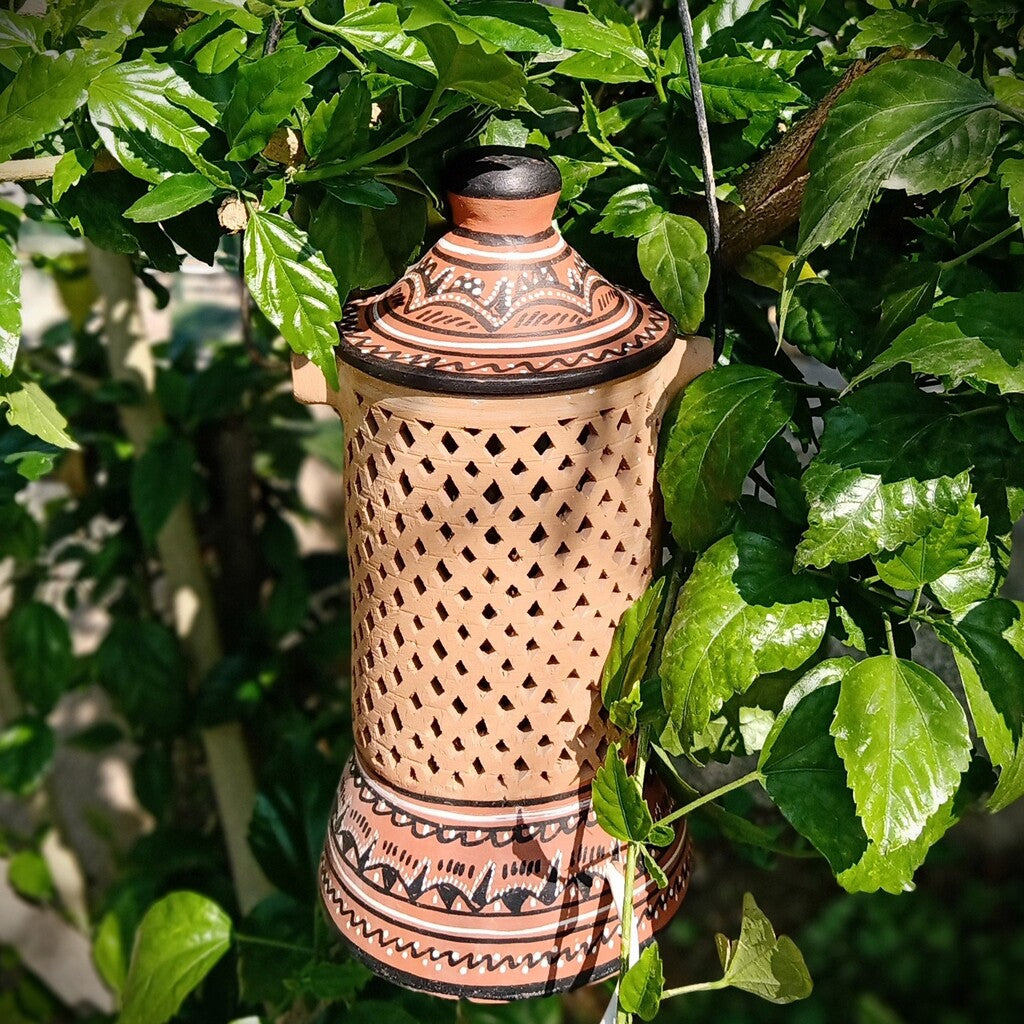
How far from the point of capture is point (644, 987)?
69 centimetres

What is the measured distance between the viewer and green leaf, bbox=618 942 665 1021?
2.25 ft

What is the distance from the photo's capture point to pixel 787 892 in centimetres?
235

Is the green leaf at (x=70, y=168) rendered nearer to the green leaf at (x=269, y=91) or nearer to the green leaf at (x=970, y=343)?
the green leaf at (x=269, y=91)

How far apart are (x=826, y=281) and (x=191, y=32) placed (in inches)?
16.9

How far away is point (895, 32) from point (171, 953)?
35.2 inches

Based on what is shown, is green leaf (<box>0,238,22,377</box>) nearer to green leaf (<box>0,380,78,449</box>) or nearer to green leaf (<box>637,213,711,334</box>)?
green leaf (<box>0,380,78,449</box>)

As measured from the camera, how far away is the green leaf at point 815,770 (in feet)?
2.23

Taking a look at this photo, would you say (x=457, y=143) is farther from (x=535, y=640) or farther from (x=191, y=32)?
(x=535, y=640)

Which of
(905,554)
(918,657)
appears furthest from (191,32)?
(918,657)

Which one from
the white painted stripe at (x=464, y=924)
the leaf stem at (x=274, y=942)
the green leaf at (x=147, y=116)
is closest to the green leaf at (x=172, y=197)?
the green leaf at (x=147, y=116)

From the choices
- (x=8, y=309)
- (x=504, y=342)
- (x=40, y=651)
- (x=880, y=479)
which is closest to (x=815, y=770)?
(x=880, y=479)

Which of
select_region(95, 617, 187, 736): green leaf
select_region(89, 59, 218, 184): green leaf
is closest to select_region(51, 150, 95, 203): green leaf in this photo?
select_region(89, 59, 218, 184): green leaf

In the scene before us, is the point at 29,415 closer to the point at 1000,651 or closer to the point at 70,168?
the point at 70,168

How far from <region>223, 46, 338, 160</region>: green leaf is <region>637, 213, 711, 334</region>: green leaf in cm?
22
